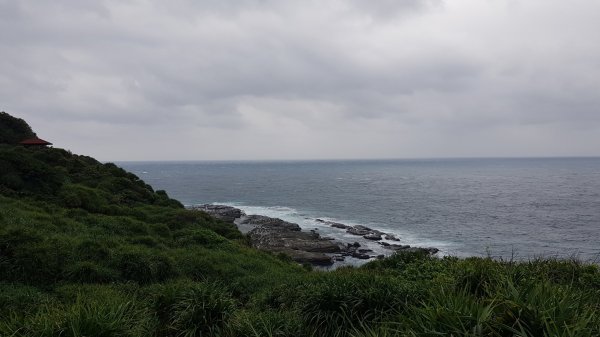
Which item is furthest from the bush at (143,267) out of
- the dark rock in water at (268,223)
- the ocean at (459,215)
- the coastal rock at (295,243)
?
the dark rock in water at (268,223)

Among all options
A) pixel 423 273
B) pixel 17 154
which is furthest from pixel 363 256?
pixel 17 154

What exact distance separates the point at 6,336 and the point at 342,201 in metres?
80.8

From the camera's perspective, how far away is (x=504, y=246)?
4378 cm

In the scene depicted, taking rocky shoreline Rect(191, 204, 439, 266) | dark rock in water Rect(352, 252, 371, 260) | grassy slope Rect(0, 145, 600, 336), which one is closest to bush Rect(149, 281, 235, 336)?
grassy slope Rect(0, 145, 600, 336)

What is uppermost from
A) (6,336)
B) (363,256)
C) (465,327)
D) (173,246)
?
(465,327)

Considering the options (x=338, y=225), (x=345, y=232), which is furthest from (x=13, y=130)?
(x=338, y=225)

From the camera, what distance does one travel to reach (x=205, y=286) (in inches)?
401

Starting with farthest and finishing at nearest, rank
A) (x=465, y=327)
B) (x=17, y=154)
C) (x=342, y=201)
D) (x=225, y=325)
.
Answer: (x=342, y=201)
(x=17, y=154)
(x=225, y=325)
(x=465, y=327)

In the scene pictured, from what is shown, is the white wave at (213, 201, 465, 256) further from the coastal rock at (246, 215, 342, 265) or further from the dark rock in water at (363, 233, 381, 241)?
the coastal rock at (246, 215, 342, 265)

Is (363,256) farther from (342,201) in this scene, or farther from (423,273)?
(342,201)

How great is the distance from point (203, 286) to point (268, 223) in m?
45.2

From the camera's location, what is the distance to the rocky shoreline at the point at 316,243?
39.5 m

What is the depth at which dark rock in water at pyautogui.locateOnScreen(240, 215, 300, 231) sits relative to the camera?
52.4 m

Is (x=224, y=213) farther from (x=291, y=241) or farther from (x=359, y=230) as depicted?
(x=291, y=241)
